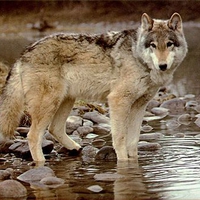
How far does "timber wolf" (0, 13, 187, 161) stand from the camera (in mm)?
8656

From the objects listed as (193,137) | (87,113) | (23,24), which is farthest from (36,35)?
(193,137)

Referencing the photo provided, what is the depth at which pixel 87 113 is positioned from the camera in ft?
39.3

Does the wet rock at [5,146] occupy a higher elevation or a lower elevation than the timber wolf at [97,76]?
lower

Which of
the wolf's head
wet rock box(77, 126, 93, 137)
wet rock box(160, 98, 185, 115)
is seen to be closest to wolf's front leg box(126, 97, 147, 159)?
the wolf's head

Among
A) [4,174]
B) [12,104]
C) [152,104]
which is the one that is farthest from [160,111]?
[4,174]

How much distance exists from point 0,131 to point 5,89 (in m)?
0.57

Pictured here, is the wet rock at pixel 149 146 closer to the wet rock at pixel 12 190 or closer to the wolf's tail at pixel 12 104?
the wolf's tail at pixel 12 104

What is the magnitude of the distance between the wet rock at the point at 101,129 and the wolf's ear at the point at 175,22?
2624 millimetres

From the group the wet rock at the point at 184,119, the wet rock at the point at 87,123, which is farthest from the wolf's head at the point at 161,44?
the wet rock at the point at 184,119

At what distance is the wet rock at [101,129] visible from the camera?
10.8m

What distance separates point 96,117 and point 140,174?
4190mm

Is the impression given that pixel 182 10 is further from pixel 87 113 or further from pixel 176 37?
pixel 176 37

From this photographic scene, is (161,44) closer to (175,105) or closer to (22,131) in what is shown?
(22,131)

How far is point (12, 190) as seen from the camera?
669 centimetres
